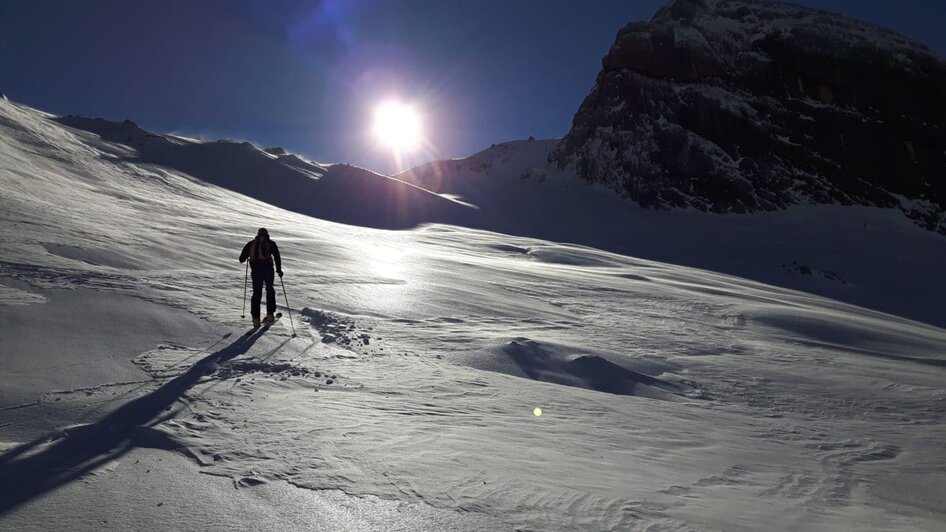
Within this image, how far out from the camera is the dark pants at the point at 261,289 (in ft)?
26.1

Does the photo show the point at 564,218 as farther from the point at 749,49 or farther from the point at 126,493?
the point at 126,493

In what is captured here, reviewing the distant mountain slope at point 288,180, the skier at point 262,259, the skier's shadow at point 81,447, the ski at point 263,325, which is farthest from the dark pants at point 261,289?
the distant mountain slope at point 288,180

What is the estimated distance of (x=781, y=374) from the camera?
8.23 metres

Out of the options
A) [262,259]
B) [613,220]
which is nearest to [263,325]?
[262,259]

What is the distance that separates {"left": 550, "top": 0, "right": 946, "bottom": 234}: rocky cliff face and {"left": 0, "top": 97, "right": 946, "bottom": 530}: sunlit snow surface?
4154cm

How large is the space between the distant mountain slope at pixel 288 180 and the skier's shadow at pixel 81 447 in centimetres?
2658

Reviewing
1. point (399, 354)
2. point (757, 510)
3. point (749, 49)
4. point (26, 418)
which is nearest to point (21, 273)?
point (26, 418)

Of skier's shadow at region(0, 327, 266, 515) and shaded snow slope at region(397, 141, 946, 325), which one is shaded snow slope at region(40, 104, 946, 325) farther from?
skier's shadow at region(0, 327, 266, 515)

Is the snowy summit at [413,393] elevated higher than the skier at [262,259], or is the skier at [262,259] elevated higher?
the skier at [262,259]

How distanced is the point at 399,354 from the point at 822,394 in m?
5.65

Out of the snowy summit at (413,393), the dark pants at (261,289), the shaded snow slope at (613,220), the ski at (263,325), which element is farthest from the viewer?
the shaded snow slope at (613,220)

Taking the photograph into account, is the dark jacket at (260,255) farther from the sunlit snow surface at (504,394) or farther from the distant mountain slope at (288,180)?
the distant mountain slope at (288,180)

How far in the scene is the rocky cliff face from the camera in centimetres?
5097

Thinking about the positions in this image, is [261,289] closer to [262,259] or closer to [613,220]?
[262,259]
